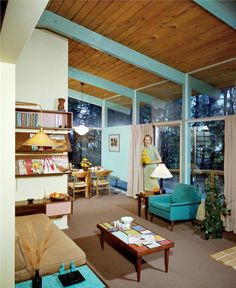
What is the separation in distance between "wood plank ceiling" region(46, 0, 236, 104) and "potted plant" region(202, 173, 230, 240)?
200 cm

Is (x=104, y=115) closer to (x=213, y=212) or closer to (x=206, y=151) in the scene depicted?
(x=206, y=151)

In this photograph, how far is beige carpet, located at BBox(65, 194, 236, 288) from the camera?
2.92m

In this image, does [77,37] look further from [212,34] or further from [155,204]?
[155,204]

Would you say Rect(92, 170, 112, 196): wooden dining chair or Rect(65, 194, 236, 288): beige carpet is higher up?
Rect(92, 170, 112, 196): wooden dining chair

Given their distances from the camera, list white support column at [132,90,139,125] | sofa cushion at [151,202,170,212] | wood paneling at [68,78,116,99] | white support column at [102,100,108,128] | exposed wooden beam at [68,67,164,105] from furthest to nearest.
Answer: white support column at [102,100,108,128] → wood paneling at [68,78,116,99] → white support column at [132,90,139,125] → exposed wooden beam at [68,67,164,105] → sofa cushion at [151,202,170,212]

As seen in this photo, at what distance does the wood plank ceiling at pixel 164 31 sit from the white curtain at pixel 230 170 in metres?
0.84

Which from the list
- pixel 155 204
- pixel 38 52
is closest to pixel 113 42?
pixel 38 52

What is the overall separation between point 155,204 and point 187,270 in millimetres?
1751

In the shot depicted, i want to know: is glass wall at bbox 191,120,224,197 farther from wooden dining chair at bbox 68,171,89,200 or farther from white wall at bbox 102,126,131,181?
wooden dining chair at bbox 68,171,89,200

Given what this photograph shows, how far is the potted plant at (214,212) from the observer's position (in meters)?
4.16

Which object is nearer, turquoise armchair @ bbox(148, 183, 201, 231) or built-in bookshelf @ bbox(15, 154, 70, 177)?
built-in bookshelf @ bbox(15, 154, 70, 177)

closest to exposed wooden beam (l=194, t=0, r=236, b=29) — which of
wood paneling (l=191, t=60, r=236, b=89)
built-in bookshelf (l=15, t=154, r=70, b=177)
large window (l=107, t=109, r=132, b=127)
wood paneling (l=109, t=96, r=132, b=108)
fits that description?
wood paneling (l=191, t=60, r=236, b=89)

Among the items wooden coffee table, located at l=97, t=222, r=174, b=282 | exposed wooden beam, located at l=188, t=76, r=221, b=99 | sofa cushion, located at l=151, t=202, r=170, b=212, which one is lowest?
wooden coffee table, located at l=97, t=222, r=174, b=282

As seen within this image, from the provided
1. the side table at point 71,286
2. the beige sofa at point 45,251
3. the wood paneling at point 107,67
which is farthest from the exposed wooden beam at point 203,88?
the side table at point 71,286
